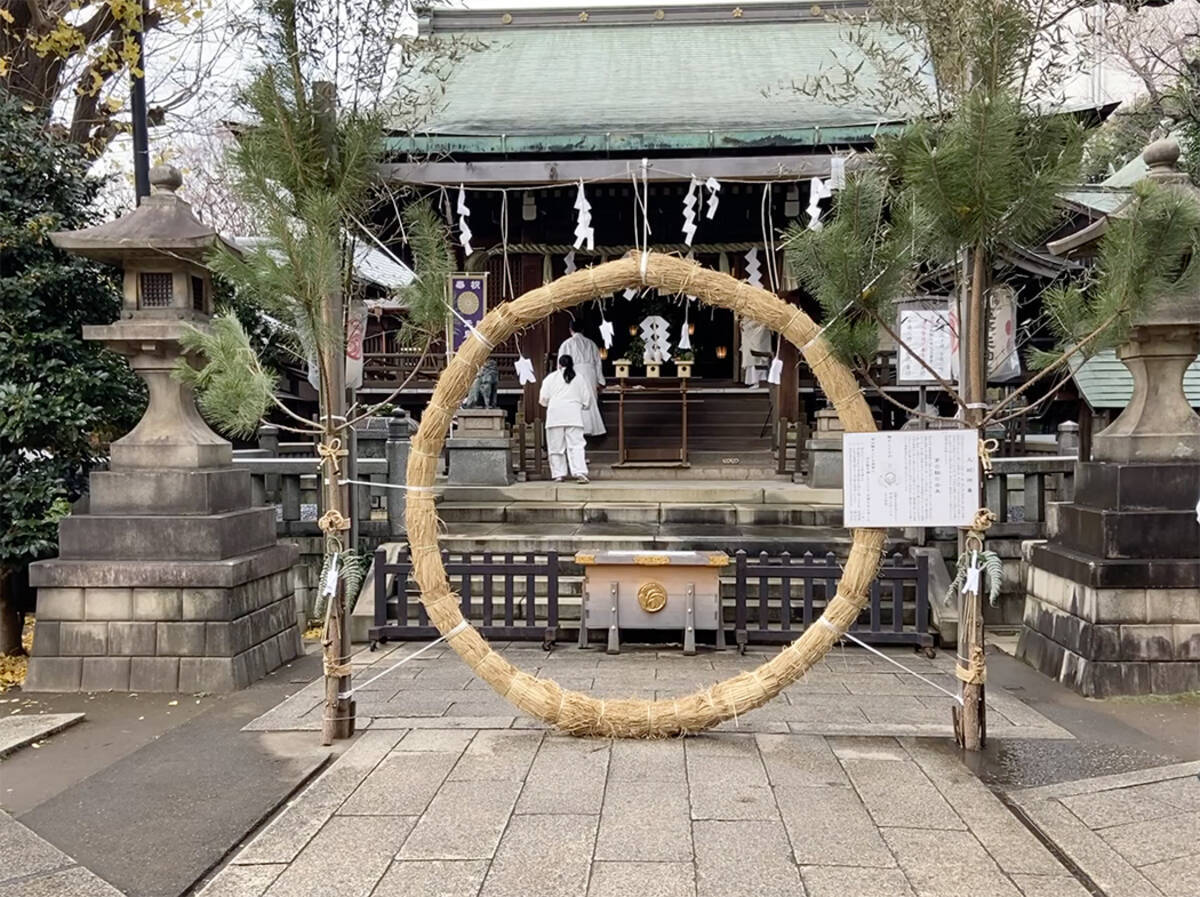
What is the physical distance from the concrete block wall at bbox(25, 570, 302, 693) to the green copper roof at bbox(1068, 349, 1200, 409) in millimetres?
10218

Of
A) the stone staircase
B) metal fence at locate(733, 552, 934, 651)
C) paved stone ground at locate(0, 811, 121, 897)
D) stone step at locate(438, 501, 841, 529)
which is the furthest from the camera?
stone step at locate(438, 501, 841, 529)

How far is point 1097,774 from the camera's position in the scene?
175 inches

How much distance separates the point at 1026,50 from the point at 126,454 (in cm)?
673

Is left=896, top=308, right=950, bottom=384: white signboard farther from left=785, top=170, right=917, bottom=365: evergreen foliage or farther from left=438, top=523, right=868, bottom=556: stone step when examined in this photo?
left=785, top=170, right=917, bottom=365: evergreen foliage

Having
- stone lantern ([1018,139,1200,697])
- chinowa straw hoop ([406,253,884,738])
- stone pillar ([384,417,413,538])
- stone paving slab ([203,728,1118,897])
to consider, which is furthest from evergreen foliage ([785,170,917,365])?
stone pillar ([384,417,413,538])

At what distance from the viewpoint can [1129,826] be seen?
377cm

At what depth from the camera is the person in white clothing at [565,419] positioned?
11.2 m

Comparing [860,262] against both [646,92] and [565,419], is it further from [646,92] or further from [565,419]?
[646,92]

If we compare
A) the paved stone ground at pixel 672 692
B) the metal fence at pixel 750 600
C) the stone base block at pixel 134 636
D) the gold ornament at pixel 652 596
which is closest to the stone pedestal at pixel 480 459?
the metal fence at pixel 750 600

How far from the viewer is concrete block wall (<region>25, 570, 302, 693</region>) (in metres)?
6.12

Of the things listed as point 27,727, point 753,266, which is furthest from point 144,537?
point 753,266

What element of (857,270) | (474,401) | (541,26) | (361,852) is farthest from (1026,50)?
(541,26)

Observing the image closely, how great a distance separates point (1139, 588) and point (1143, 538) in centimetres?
36

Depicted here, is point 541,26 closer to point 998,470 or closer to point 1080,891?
point 998,470
